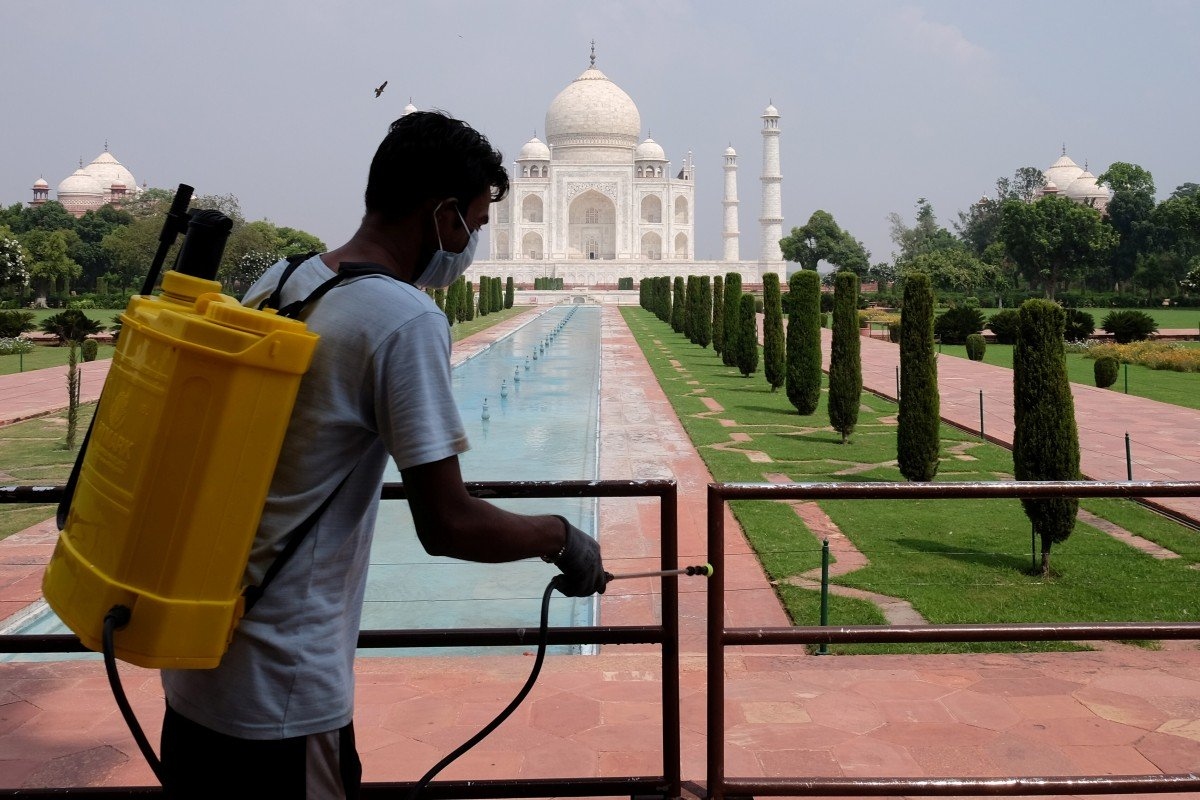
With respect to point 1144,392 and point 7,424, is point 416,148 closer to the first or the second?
point 7,424

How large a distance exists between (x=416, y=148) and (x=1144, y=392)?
457 inches

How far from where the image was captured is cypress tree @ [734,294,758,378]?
12703 mm

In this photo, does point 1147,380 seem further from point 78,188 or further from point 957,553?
point 78,188

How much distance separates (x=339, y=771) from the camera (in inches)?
45.1

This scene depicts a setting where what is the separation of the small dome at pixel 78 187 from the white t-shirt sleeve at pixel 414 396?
55.7m

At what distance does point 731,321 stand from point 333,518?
13.3 meters

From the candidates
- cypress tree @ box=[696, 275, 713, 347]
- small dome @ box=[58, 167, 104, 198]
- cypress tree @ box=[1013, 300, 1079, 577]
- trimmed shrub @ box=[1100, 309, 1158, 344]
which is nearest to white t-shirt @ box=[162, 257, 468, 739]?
cypress tree @ box=[1013, 300, 1079, 577]

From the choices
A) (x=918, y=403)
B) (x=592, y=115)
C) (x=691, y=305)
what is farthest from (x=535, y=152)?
(x=918, y=403)

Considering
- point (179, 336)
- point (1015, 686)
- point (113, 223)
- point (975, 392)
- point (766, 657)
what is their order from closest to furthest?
point (179, 336) < point (1015, 686) < point (766, 657) < point (975, 392) < point (113, 223)

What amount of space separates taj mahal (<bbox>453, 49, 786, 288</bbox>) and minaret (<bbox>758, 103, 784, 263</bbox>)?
0.15ft

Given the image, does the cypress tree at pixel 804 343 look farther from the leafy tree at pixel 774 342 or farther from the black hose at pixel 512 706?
the black hose at pixel 512 706

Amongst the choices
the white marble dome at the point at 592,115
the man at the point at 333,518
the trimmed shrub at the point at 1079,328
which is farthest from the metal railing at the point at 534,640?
the white marble dome at the point at 592,115

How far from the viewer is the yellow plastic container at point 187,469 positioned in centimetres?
101

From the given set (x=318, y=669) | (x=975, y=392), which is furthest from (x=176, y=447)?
(x=975, y=392)
